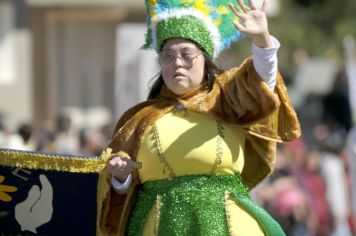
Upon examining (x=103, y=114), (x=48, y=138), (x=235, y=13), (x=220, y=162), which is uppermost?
(x=235, y=13)

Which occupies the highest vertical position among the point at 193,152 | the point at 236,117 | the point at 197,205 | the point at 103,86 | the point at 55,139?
the point at 236,117

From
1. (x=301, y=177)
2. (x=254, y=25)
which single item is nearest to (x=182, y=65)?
(x=254, y=25)

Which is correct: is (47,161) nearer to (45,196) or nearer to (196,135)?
(45,196)

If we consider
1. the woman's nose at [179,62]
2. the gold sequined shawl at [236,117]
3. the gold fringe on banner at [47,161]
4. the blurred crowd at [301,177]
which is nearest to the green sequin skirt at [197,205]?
the gold sequined shawl at [236,117]

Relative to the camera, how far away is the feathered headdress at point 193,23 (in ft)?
21.7

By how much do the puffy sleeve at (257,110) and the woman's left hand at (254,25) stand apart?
0.17m

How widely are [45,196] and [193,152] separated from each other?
0.82 m

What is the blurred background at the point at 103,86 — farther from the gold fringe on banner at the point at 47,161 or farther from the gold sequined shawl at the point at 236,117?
the gold sequined shawl at the point at 236,117

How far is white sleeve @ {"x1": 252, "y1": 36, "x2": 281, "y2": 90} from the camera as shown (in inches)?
250

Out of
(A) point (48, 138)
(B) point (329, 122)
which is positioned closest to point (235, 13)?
(A) point (48, 138)

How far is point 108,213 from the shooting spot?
6758 millimetres

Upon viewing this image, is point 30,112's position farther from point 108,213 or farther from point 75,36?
point 108,213

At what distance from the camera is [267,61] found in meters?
6.37

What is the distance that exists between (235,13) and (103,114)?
14.8 metres
